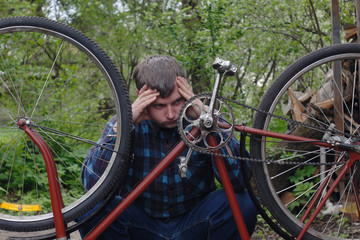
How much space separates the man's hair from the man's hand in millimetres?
26

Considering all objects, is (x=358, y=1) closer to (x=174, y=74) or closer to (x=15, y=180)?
(x=174, y=74)

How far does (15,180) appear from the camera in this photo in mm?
4277

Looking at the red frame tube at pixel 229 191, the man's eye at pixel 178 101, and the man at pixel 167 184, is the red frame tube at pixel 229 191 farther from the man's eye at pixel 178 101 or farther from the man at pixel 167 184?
the man's eye at pixel 178 101

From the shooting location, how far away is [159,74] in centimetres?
212

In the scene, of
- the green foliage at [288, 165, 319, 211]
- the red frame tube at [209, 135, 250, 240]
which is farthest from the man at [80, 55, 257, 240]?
the green foliage at [288, 165, 319, 211]

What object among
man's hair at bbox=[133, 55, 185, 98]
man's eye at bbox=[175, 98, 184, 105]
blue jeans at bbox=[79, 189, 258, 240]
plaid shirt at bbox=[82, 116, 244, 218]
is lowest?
blue jeans at bbox=[79, 189, 258, 240]

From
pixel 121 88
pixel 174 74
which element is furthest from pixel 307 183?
pixel 121 88

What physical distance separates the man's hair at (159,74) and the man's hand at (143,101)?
26mm

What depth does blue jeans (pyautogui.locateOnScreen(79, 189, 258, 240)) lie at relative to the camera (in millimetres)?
2232

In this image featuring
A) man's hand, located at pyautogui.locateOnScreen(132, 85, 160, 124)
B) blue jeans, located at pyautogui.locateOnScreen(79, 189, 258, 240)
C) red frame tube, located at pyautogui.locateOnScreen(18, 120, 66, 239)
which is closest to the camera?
red frame tube, located at pyautogui.locateOnScreen(18, 120, 66, 239)

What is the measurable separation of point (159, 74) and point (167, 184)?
0.57 metres

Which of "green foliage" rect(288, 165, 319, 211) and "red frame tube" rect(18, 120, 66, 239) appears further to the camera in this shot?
"green foliage" rect(288, 165, 319, 211)

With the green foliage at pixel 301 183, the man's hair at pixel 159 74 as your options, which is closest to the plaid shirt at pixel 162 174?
the man's hair at pixel 159 74

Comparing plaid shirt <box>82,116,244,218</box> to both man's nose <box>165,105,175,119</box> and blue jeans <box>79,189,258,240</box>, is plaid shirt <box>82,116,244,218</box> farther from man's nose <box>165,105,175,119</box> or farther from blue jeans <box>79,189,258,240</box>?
man's nose <box>165,105,175,119</box>
